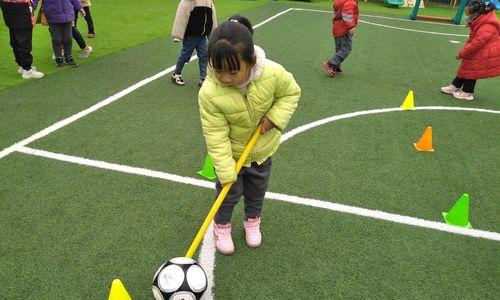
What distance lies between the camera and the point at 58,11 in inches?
237

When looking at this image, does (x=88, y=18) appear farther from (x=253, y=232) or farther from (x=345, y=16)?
(x=253, y=232)

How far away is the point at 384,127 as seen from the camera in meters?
4.90

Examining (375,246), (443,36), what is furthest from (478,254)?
(443,36)

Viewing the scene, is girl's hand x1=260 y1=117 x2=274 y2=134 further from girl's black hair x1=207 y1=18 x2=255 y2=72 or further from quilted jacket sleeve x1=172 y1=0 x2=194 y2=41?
quilted jacket sleeve x1=172 y1=0 x2=194 y2=41

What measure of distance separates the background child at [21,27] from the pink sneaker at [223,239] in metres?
4.74

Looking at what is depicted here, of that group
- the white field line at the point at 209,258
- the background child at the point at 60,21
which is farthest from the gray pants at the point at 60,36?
the white field line at the point at 209,258

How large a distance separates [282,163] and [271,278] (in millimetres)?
1558

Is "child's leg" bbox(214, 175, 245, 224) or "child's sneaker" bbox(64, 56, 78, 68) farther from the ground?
"child's leg" bbox(214, 175, 245, 224)

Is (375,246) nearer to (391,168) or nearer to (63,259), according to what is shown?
(391,168)

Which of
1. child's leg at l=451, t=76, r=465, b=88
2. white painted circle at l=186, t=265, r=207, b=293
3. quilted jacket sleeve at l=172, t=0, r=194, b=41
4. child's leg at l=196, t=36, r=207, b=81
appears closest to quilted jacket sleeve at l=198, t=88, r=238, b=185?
white painted circle at l=186, t=265, r=207, b=293

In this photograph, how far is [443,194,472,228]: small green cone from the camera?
308cm

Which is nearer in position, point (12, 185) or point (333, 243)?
point (333, 243)

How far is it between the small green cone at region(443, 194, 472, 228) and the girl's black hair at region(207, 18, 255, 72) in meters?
2.26

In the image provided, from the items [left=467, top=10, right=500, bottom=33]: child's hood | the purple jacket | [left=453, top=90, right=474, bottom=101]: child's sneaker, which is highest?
[left=467, top=10, right=500, bottom=33]: child's hood
